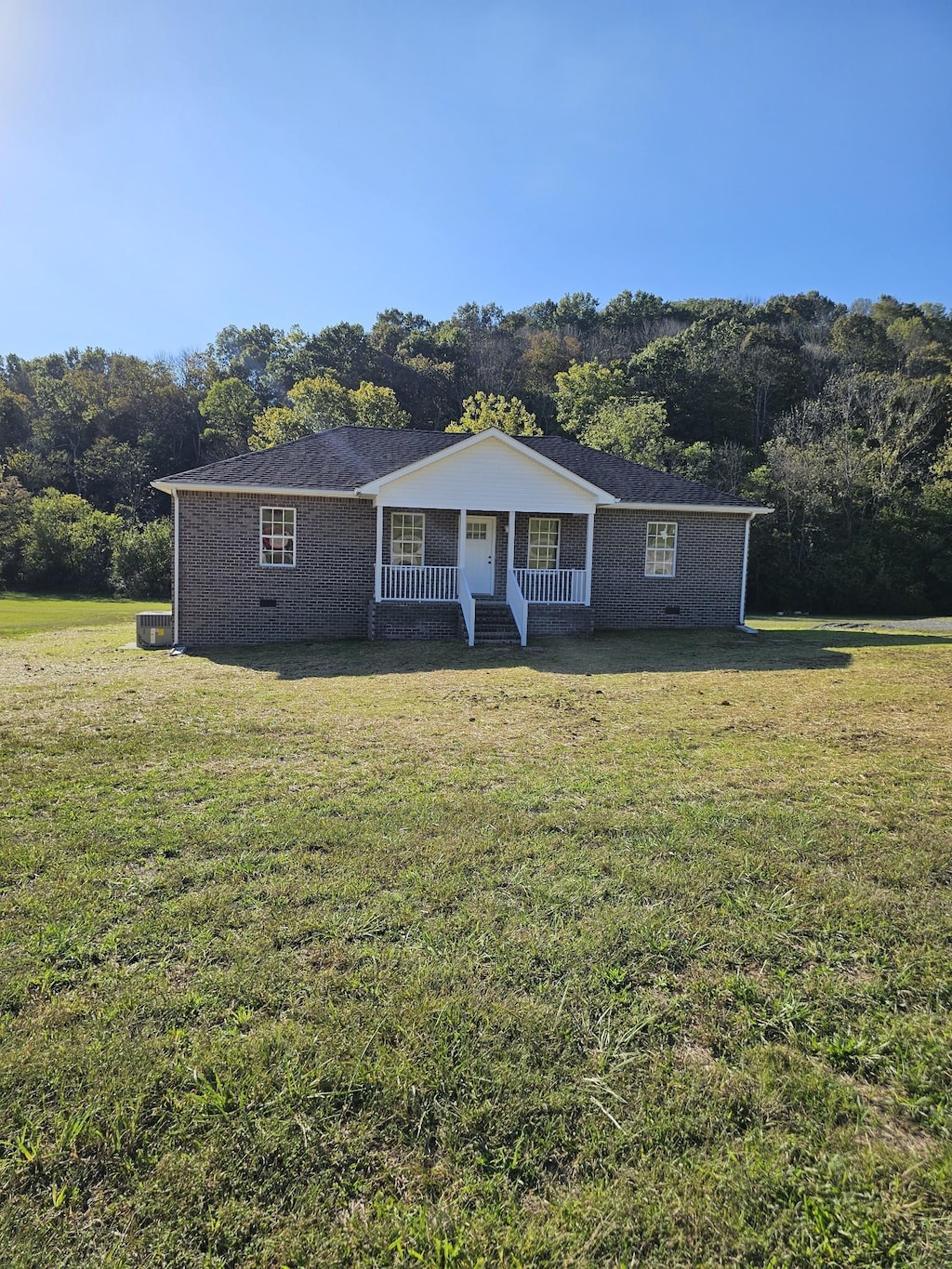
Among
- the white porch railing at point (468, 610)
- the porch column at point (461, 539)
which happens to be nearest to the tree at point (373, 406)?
the porch column at point (461, 539)

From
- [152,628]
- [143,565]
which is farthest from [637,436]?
[152,628]

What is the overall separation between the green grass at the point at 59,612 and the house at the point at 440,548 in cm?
400

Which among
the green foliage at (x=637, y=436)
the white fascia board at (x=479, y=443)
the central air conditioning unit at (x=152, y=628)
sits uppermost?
the green foliage at (x=637, y=436)

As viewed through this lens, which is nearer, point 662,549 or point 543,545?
point 543,545

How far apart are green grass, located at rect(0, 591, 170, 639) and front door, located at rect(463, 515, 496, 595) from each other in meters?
8.27

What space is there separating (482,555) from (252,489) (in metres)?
5.51

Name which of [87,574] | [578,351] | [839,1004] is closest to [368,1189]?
[839,1004]

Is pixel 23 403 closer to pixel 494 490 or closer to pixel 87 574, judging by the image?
pixel 87 574

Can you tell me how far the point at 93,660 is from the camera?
12172 millimetres

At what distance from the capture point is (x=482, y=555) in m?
17.2

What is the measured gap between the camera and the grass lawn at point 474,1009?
200 cm

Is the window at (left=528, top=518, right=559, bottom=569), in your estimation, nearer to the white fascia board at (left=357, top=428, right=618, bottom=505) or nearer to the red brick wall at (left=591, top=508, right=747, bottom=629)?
the red brick wall at (left=591, top=508, right=747, bottom=629)

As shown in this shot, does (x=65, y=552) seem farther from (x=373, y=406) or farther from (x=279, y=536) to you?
(x=279, y=536)

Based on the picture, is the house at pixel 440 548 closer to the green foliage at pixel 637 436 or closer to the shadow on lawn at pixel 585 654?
the shadow on lawn at pixel 585 654
